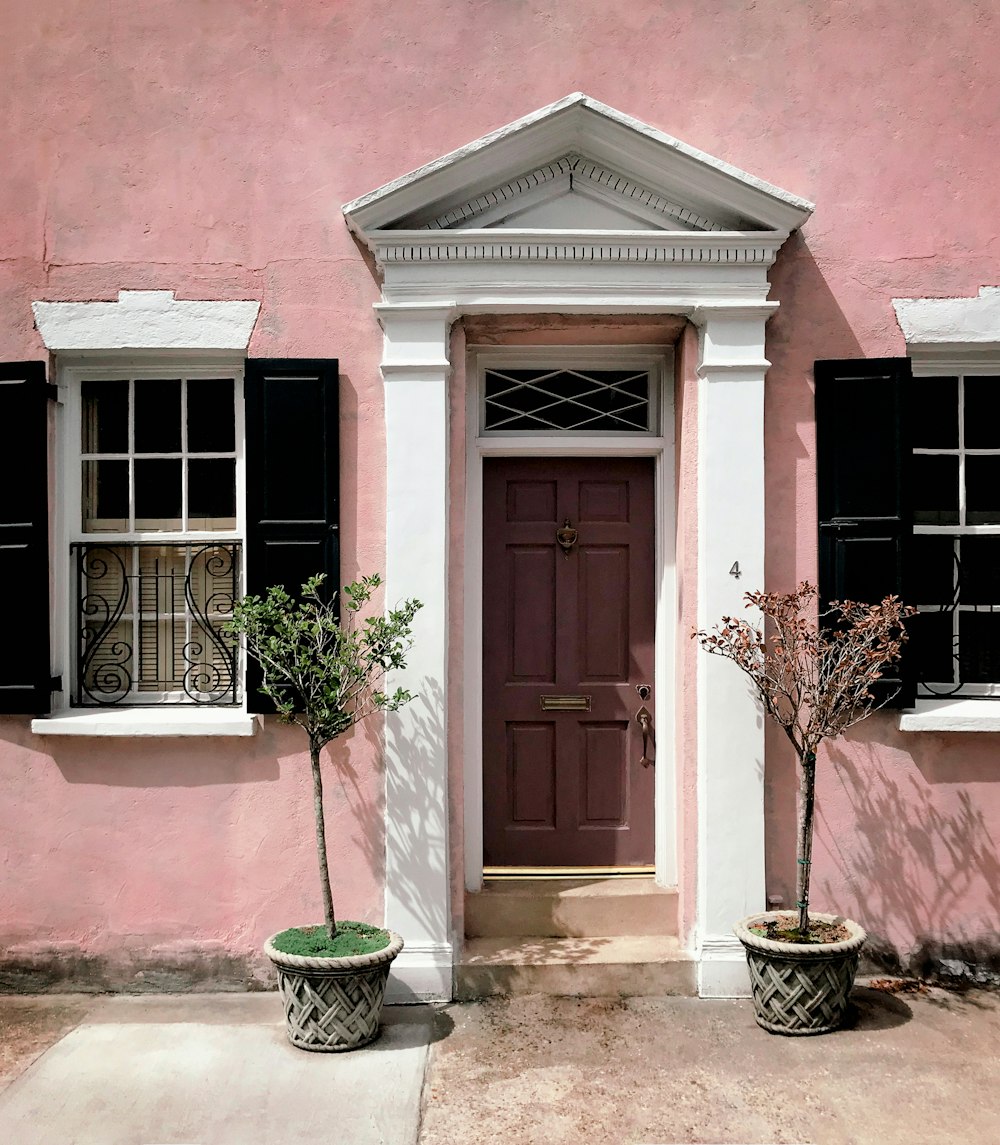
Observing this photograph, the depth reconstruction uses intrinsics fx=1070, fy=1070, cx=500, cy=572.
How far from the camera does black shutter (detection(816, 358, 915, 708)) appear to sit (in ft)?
16.1

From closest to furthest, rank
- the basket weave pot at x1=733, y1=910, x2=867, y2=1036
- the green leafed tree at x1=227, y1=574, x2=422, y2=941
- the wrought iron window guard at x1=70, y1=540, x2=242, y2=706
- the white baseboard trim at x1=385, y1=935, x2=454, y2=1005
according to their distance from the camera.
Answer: the basket weave pot at x1=733, y1=910, x2=867, y2=1036 → the green leafed tree at x1=227, y1=574, x2=422, y2=941 → the white baseboard trim at x1=385, y1=935, x2=454, y2=1005 → the wrought iron window guard at x1=70, y1=540, x2=242, y2=706

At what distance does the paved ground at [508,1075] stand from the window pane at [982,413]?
2.58 metres

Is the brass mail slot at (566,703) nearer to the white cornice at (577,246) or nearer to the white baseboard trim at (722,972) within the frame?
the white baseboard trim at (722,972)

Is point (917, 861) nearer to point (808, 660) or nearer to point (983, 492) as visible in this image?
point (808, 660)

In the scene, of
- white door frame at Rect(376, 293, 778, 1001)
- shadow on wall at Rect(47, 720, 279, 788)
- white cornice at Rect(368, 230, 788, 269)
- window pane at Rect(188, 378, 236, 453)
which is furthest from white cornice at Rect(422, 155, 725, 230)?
shadow on wall at Rect(47, 720, 279, 788)

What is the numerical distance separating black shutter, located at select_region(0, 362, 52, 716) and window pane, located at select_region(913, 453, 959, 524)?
414cm

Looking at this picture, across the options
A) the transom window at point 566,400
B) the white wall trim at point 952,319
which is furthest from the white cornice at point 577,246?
the white wall trim at point 952,319

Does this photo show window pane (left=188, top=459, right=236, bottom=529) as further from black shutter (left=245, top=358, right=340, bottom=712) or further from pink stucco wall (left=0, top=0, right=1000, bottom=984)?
pink stucco wall (left=0, top=0, right=1000, bottom=984)

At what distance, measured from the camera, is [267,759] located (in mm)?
4930

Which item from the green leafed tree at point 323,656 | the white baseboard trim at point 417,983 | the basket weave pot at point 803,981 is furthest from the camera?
the white baseboard trim at point 417,983

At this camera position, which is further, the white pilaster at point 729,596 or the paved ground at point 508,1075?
the white pilaster at point 729,596

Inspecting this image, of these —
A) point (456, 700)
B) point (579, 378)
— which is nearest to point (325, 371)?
point (579, 378)

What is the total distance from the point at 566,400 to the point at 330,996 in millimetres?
2918

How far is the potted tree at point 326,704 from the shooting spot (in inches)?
167
